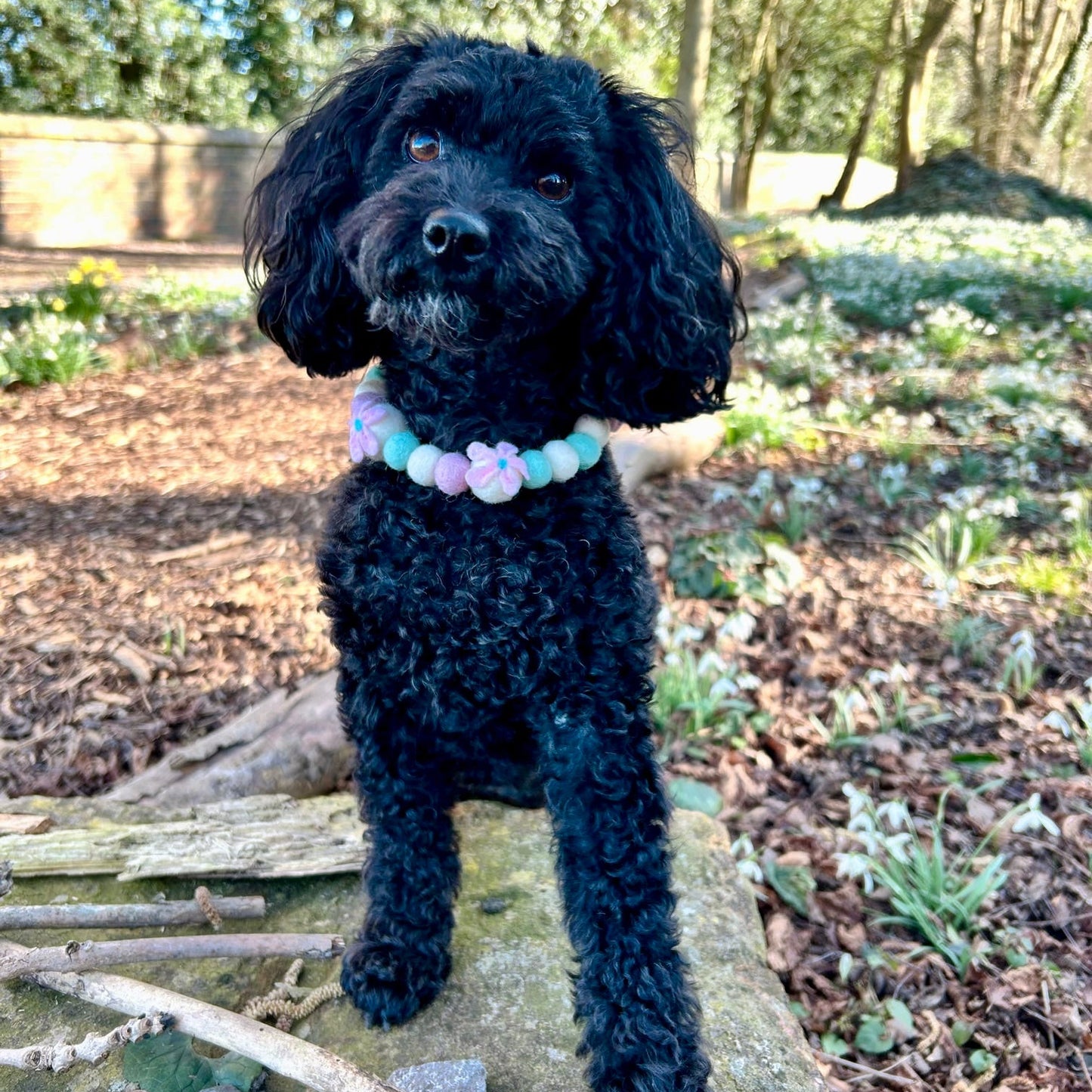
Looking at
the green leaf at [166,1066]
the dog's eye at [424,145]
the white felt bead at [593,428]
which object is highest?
the dog's eye at [424,145]

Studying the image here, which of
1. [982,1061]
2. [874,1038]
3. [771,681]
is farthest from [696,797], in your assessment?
[982,1061]

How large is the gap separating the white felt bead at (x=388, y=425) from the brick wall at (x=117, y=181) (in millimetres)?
10745

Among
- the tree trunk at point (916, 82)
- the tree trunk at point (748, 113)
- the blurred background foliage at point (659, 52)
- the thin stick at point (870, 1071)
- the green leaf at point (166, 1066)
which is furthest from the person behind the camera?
the tree trunk at point (748, 113)

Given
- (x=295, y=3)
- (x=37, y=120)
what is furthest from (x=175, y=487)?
(x=295, y=3)

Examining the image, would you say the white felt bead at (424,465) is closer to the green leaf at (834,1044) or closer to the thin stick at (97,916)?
the thin stick at (97,916)

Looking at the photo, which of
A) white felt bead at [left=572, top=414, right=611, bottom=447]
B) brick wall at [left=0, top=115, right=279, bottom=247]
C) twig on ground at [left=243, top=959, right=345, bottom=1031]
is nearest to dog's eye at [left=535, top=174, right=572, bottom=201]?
white felt bead at [left=572, top=414, right=611, bottom=447]

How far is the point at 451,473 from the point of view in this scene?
172 cm

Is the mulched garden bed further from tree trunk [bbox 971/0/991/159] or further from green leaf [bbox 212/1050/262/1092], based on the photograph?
tree trunk [bbox 971/0/991/159]

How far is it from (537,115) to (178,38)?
46.7 feet

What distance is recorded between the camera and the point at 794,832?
2799mm

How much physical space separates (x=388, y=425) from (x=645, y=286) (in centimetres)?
56

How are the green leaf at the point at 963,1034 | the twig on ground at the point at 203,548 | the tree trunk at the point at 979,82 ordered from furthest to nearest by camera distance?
the tree trunk at the point at 979,82
the twig on ground at the point at 203,548
the green leaf at the point at 963,1034

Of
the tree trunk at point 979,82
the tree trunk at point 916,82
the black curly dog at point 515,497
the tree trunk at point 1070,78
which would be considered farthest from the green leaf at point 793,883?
the tree trunk at point 1070,78

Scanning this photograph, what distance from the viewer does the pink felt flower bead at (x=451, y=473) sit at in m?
1.72
